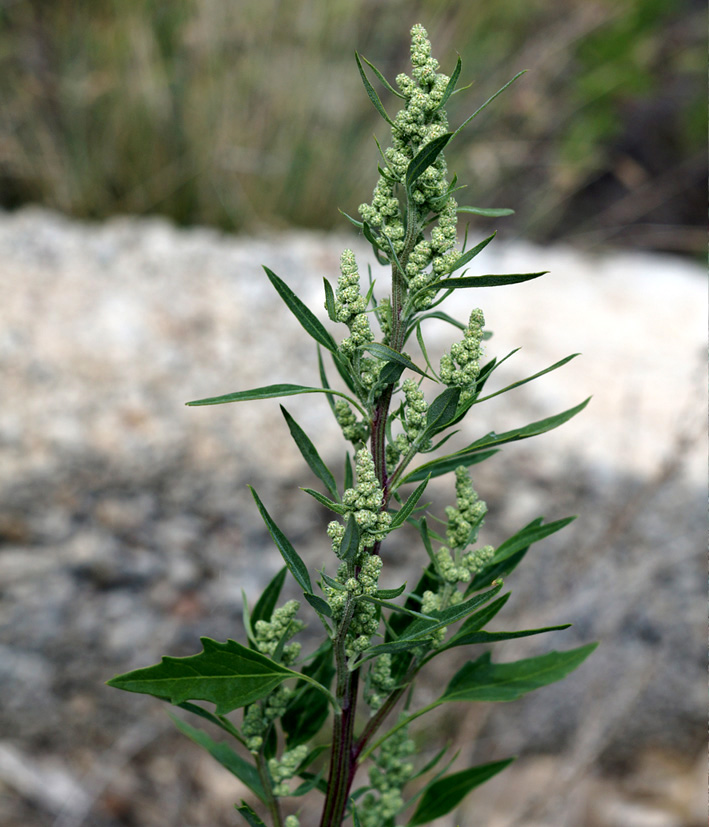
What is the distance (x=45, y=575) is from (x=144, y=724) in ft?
1.25

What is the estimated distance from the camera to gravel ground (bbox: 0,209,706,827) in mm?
1429

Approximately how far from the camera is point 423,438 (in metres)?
0.44

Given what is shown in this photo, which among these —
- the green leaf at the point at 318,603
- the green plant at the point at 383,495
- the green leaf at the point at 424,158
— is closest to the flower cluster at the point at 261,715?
the green plant at the point at 383,495

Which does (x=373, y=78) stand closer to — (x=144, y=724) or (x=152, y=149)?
(x=152, y=149)

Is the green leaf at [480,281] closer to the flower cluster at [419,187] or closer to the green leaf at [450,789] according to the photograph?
the flower cluster at [419,187]

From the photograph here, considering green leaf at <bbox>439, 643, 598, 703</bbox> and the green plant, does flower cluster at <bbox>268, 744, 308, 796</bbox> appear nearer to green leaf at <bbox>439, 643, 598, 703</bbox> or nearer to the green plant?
the green plant

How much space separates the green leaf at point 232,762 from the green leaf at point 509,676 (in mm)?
144

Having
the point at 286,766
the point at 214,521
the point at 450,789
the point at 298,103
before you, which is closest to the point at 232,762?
the point at 286,766

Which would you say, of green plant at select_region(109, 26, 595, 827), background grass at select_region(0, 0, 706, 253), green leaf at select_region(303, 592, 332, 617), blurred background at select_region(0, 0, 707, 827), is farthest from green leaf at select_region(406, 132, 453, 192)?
background grass at select_region(0, 0, 706, 253)

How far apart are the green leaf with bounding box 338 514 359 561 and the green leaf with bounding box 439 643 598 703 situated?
0.19 meters

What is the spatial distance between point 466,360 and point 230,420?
1.13 m

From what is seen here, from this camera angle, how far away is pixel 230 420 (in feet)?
4.94

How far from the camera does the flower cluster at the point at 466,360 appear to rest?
42 cm

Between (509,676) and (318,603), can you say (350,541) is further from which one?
(509,676)
